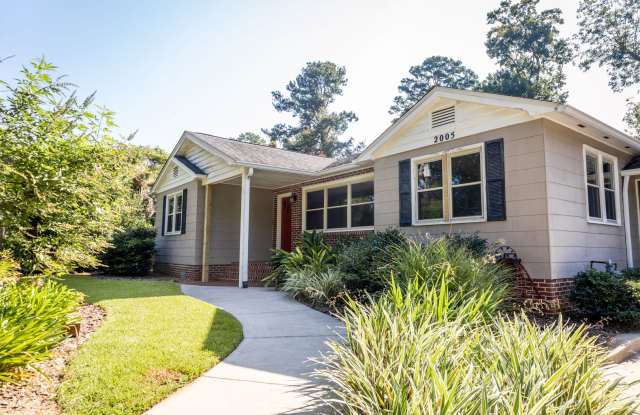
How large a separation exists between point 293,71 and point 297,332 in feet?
104

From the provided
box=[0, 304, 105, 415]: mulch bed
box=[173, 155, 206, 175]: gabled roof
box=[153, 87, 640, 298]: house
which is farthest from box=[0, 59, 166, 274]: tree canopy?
Result: box=[173, 155, 206, 175]: gabled roof

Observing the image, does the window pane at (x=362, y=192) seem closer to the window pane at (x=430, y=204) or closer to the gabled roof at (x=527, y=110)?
the gabled roof at (x=527, y=110)

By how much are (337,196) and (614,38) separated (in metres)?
18.0

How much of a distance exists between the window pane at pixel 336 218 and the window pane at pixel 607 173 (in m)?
6.22

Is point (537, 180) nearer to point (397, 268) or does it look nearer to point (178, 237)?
point (397, 268)

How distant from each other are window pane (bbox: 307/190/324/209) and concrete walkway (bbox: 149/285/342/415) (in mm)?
5931

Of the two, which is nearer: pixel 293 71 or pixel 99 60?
pixel 99 60

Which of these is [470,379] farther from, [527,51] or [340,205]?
[527,51]

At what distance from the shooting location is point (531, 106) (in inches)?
253

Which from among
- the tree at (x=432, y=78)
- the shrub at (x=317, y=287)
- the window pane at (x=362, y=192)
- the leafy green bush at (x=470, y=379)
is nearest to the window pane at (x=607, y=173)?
the window pane at (x=362, y=192)

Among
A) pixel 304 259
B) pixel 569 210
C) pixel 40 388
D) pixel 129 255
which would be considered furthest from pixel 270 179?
pixel 40 388

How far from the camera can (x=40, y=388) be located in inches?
128

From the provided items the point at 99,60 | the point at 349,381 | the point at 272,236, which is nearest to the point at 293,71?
the point at 272,236

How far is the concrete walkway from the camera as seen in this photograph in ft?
9.67
